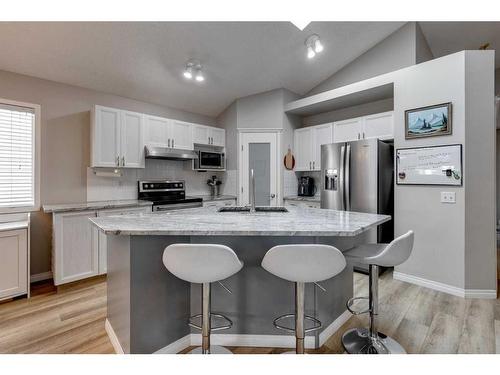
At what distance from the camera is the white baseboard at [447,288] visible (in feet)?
8.84

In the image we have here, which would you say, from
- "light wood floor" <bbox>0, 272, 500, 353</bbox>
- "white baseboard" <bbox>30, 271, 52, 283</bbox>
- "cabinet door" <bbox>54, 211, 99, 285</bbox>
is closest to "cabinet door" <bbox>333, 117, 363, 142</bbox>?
"light wood floor" <bbox>0, 272, 500, 353</bbox>

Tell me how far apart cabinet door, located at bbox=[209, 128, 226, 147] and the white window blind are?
8.21 ft

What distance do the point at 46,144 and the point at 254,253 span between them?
308cm

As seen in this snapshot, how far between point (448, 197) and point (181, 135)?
3.70 m

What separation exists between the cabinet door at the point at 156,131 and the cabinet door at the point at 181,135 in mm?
101

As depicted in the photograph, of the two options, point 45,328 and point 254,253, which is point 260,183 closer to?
point 254,253

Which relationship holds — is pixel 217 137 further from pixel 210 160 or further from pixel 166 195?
pixel 166 195

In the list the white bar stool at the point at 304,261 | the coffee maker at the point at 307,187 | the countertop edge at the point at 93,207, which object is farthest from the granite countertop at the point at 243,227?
the coffee maker at the point at 307,187

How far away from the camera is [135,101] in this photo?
4.11 metres

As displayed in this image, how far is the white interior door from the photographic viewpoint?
4684 mm

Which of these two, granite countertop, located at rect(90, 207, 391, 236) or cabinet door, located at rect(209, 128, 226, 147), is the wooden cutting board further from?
granite countertop, located at rect(90, 207, 391, 236)

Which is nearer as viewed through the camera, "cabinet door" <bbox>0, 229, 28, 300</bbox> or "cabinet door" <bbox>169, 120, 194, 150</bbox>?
"cabinet door" <bbox>0, 229, 28, 300</bbox>

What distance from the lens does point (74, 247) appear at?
3023 millimetres

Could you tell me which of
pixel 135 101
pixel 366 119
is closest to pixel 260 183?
pixel 366 119
